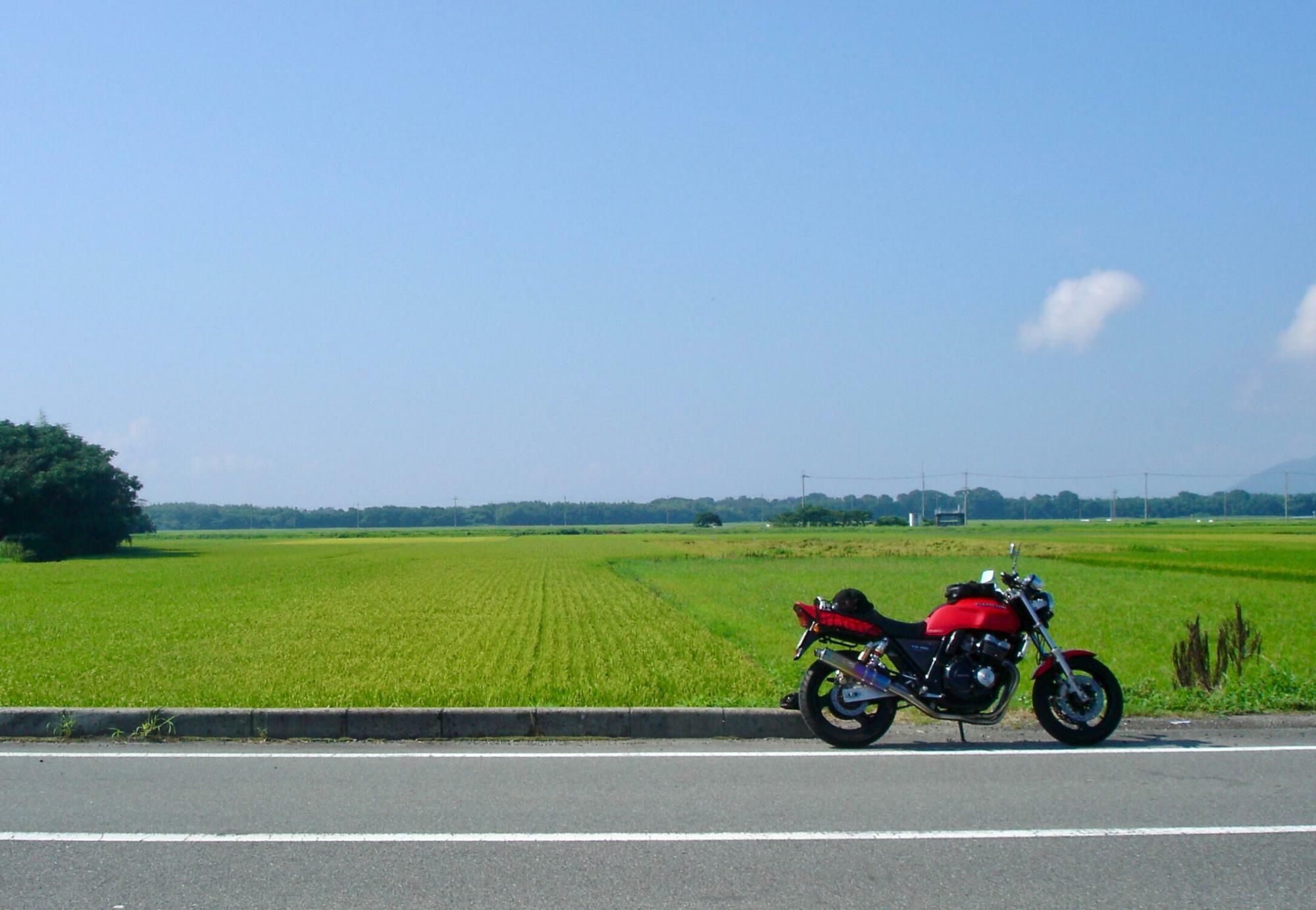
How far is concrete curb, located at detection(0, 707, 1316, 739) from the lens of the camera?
8.20 metres

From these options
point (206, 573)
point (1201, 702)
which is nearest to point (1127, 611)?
point (1201, 702)

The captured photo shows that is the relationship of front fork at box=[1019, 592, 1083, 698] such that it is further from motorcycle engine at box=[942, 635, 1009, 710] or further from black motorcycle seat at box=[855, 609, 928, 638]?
black motorcycle seat at box=[855, 609, 928, 638]

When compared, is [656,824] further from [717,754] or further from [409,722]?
[409,722]

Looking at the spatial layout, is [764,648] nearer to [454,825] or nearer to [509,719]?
[509,719]

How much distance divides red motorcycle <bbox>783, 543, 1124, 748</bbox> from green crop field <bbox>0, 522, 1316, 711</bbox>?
1417 mm

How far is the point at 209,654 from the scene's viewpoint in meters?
14.4

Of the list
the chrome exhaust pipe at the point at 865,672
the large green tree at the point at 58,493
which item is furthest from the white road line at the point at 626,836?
the large green tree at the point at 58,493

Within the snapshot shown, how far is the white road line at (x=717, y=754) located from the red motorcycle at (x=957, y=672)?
22 centimetres

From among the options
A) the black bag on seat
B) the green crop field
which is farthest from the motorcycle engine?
the green crop field

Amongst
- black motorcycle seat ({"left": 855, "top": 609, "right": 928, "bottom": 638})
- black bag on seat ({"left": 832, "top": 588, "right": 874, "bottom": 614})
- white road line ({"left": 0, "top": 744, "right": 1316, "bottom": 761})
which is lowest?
white road line ({"left": 0, "top": 744, "right": 1316, "bottom": 761})

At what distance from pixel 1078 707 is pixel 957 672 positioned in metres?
0.91

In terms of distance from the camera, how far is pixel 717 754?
762cm

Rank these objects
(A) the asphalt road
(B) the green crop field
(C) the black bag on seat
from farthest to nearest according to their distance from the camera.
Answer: (B) the green crop field, (C) the black bag on seat, (A) the asphalt road

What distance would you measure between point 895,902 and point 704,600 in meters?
23.3
